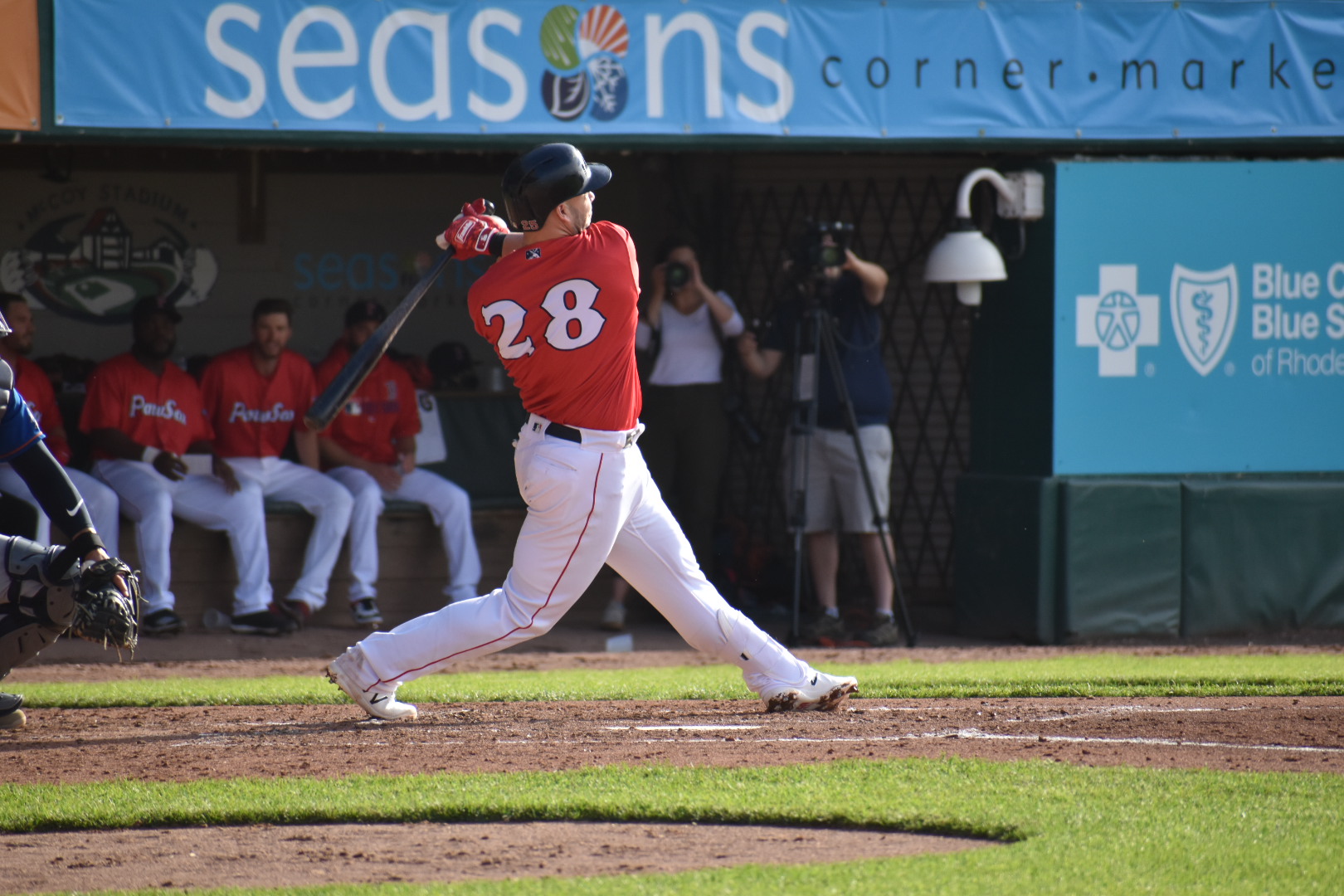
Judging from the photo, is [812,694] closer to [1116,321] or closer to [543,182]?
[543,182]

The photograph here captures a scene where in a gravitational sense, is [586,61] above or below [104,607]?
above

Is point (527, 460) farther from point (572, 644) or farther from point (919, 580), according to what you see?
point (919, 580)

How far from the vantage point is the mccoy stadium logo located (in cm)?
988

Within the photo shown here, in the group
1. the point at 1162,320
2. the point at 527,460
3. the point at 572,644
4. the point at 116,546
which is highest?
the point at 1162,320

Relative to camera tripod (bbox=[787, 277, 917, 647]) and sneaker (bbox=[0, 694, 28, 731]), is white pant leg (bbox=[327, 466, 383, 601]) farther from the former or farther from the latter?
sneaker (bbox=[0, 694, 28, 731])

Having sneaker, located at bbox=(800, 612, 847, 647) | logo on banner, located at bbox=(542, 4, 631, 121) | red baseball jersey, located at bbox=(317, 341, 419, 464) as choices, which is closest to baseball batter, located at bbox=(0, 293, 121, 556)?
red baseball jersey, located at bbox=(317, 341, 419, 464)

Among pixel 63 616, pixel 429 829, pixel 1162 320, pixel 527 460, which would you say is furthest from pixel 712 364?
pixel 429 829

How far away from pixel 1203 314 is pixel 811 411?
2.27 metres

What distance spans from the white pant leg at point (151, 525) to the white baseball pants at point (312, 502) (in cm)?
51

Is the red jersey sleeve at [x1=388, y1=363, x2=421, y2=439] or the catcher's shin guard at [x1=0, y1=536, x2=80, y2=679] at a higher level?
the red jersey sleeve at [x1=388, y1=363, x2=421, y2=439]

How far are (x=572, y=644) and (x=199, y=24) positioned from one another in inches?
147

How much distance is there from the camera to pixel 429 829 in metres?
4.03

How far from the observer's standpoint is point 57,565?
488 centimetres

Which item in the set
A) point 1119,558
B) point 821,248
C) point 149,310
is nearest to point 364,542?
point 149,310
